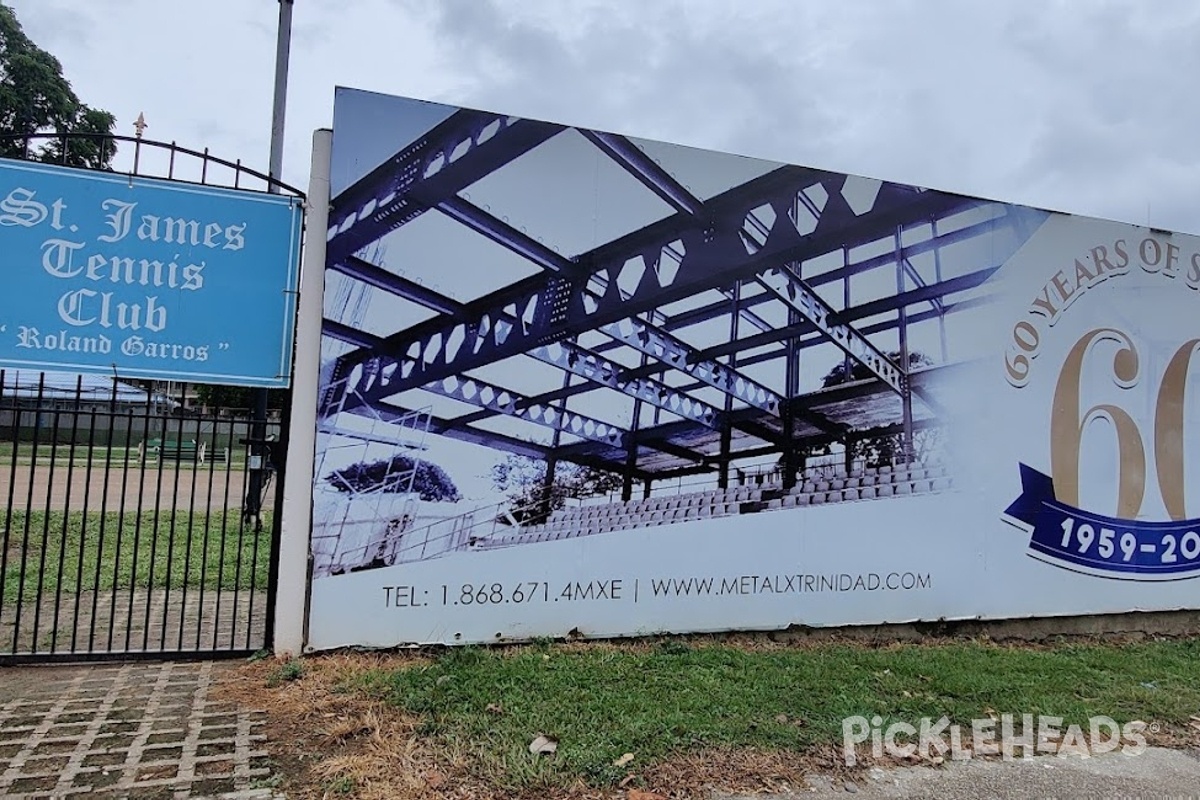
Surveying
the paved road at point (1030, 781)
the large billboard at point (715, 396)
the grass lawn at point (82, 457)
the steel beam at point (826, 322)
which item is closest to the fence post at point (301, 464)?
the large billboard at point (715, 396)

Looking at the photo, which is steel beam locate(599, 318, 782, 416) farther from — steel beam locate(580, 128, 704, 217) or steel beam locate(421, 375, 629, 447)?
steel beam locate(580, 128, 704, 217)

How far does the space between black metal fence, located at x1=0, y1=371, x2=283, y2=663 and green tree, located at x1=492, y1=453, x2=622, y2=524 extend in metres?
1.43

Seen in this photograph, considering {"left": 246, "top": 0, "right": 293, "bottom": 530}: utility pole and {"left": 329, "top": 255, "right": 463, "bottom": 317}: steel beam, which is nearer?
{"left": 329, "top": 255, "right": 463, "bottom": 317}: steel beam

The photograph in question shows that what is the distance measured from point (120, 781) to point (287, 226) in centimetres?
309

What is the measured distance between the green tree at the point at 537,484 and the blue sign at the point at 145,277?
1.48 meters

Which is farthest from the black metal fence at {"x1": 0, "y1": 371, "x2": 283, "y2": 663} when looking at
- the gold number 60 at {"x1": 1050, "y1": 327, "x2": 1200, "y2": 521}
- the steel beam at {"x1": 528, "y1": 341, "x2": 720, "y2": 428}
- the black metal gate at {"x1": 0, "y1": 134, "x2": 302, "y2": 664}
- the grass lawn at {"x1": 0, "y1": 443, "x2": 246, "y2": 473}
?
the gold number 60 at {"x1": 1050, "y1": 327, "x2": 1200, "y2": 521}

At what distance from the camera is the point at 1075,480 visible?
639 centimetres

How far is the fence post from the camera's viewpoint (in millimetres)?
4551

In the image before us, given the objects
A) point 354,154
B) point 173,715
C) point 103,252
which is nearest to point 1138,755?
point 173,715

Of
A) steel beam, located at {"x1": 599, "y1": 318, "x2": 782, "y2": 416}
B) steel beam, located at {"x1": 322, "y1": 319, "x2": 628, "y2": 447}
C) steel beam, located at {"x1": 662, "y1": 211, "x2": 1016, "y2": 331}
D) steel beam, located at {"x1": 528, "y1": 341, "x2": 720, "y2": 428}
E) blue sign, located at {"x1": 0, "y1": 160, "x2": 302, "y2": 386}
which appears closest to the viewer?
blue sign, located at {"x1": 0, "y1": 160, "x2": 302, "y2": 386}

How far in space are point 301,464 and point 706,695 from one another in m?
2.72

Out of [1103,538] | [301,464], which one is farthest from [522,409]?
[1103,538]

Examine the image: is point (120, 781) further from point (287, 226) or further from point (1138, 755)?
point (1138, 755)

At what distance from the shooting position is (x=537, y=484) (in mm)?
4973
